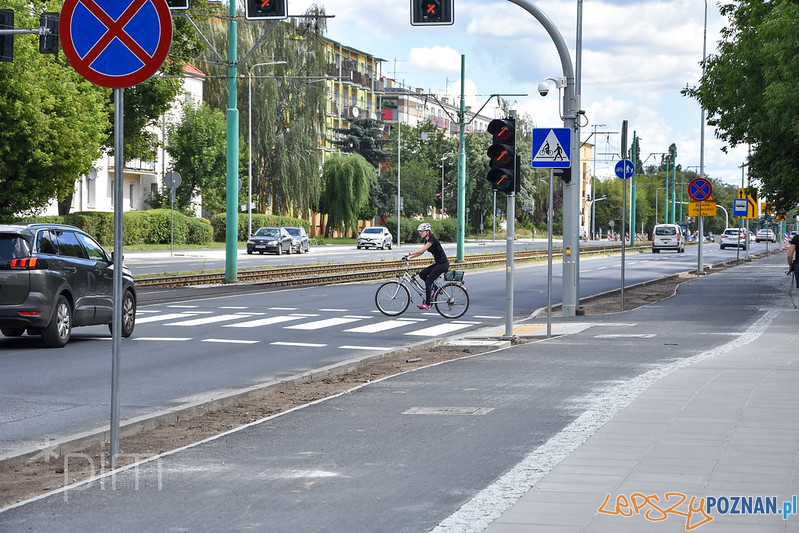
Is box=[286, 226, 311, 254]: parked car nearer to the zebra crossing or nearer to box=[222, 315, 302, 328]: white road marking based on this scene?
the zebra crossing

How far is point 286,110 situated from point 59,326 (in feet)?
192

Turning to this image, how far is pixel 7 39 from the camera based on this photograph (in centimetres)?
2589

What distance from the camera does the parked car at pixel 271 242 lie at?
196ft

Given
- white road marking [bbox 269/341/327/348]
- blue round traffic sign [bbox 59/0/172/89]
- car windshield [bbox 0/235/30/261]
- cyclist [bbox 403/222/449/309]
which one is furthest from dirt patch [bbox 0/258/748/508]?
cyclist [bbox 403/222/449/309]

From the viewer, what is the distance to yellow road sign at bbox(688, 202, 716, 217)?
39659mm

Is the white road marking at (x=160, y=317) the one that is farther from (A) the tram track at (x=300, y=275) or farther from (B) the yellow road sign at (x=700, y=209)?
(B) the yellow road sign at (x=700, y=209)

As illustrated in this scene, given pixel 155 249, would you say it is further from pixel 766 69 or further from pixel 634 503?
pixel 634 503

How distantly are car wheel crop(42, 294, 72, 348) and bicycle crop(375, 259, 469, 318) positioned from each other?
7856 mm

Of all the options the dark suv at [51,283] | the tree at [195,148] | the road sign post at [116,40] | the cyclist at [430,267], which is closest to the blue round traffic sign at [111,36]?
the road sign post at [116,40]

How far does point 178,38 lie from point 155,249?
1438 cm

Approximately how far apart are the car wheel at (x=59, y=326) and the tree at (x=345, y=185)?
6879cm

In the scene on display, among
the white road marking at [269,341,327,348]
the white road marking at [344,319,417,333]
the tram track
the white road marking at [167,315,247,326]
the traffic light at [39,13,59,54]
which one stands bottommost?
the white road marking at [344,319,417,333]

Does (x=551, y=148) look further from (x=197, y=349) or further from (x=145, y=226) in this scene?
A: (x=145, y=226)

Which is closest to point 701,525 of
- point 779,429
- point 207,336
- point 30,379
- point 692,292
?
point 779,429
